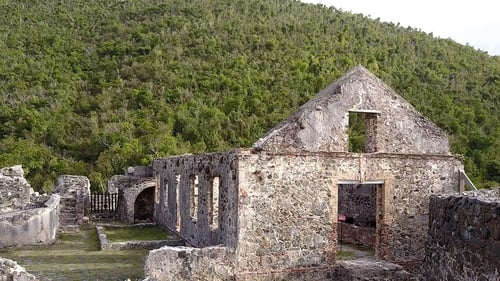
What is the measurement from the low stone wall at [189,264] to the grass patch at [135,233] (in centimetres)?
633

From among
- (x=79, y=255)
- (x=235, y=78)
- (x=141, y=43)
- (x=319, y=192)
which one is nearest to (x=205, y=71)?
(x=235, y=78)

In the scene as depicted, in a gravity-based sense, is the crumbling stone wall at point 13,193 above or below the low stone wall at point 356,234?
above

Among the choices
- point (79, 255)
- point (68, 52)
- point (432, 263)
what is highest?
point (68, 52)

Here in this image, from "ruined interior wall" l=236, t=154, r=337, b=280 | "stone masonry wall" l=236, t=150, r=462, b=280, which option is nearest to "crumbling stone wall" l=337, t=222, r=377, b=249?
"stone masonry wall" l=236, t=150, r=462, b=280

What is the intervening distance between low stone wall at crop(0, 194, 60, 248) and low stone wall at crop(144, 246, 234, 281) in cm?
665

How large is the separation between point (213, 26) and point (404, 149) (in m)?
40.6

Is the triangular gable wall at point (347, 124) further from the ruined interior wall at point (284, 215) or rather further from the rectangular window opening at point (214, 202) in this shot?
the rectangular window opening at point (214, 202)

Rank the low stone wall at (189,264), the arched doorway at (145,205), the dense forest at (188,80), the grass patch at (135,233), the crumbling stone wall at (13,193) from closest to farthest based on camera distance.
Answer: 1. the low stone wall at (189,264)
2. the grass patch at (135,233)
3. the crumbling stone wall at (13,193)
4. the arched doorway at (145,205)
5. the dense forest at (188,80)

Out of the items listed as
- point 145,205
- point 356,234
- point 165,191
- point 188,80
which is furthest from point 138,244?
point 188,80

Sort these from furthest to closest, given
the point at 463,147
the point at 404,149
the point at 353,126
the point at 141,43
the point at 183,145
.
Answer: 1. the point at 141,43
2. the point at 183,145
3. the point at 353,126
4. the point at 463,147
5. the point at 404,149

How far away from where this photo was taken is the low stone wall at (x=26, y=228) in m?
15.7

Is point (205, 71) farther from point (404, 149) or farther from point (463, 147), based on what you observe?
point (404, 149)

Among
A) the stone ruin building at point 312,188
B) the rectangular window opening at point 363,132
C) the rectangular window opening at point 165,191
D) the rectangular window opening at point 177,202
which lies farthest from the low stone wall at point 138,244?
the rectangular window opening at point 363,132

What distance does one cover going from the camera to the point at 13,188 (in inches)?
776
